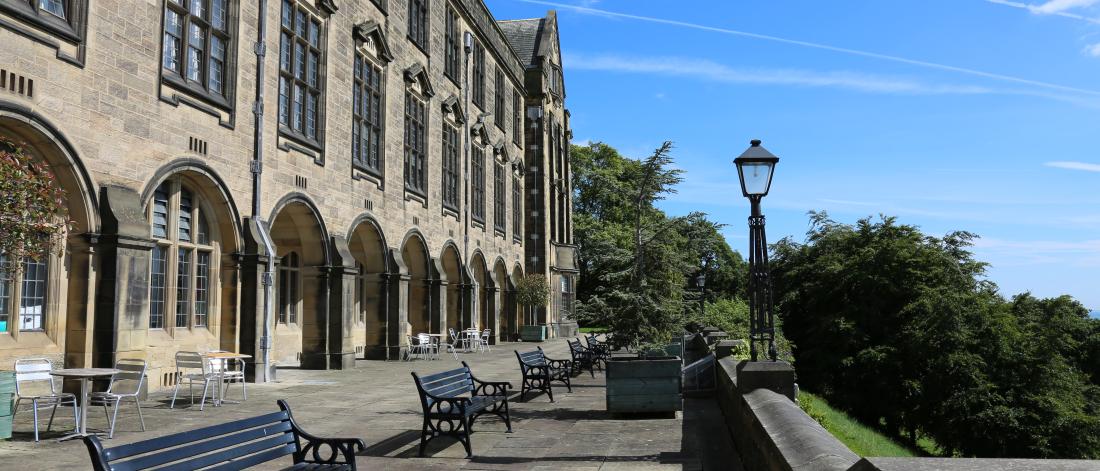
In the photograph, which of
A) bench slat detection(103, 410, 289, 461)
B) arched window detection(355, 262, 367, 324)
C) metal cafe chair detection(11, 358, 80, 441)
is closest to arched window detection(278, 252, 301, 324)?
arched window detection(355, 262, 367, 324)

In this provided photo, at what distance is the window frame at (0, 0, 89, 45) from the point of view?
32.0ft

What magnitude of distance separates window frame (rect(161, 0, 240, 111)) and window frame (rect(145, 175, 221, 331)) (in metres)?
1.53

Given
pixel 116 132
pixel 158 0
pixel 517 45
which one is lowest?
pixel 116 132

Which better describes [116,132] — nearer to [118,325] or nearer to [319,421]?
[118,325]

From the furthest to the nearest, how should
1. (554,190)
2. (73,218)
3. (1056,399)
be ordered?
1. (554,190)
2. (1056,399)
3. (73,218)

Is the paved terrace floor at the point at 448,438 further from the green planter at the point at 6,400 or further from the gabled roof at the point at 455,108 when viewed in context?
the gabled roof at the point at 455,108

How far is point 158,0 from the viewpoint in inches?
485

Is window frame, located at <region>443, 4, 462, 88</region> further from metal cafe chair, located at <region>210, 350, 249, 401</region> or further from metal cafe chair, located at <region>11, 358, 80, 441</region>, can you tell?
metal cafe chair, located at <region>11, 358, 80, 441</region>

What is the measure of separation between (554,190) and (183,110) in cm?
2874

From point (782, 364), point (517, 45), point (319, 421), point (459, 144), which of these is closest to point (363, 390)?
point (319, 421)

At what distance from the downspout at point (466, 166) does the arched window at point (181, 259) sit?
1376cm

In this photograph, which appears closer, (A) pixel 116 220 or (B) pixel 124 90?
(A) pixel 116 220

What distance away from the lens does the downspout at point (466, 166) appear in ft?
91.6

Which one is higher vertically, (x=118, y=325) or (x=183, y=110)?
(x=183, y=110)
